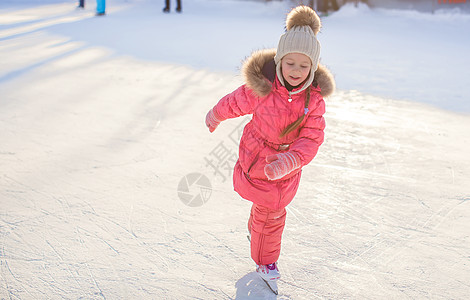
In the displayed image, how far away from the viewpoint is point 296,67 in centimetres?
157

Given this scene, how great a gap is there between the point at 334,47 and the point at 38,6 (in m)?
7.43

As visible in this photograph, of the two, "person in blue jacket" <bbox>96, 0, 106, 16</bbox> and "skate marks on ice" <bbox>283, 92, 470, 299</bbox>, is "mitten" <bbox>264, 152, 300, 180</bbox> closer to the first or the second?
"skate marks on ice" <bbox>283, 92, 470, 299</bbox>

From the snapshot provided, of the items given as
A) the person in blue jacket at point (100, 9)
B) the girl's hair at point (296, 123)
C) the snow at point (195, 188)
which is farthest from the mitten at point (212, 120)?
the person in blue jacket at point (100, 9)

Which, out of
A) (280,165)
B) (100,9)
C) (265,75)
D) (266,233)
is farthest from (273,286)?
(100,9)

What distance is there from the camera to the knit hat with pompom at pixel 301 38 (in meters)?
1.55

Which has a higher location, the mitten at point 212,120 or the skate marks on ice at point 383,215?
the mitten at point 212,120

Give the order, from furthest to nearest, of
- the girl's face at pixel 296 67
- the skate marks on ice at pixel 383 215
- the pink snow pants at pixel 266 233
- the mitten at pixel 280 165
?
the skate marks on ice at pixel 383 215, the pink snow pants at pixel 266 233, the girl's face at pixel 296 67, the mitten at pixel 280 165

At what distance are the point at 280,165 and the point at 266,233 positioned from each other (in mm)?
350

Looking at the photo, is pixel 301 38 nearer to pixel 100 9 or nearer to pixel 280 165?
pixel 280 165

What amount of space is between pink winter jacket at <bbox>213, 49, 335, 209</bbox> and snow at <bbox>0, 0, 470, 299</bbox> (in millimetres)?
384

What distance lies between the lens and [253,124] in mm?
1702

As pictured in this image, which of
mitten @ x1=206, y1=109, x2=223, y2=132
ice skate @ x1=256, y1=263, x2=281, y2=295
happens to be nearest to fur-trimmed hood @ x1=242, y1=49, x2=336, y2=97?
mitten @ x1=206, y1=109, x2=223, y2=132

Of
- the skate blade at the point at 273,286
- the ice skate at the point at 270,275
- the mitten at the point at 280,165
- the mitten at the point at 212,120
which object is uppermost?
the mitten at the point at 212,120

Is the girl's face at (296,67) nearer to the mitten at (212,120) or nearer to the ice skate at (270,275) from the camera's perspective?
the mitten at (212,120)
